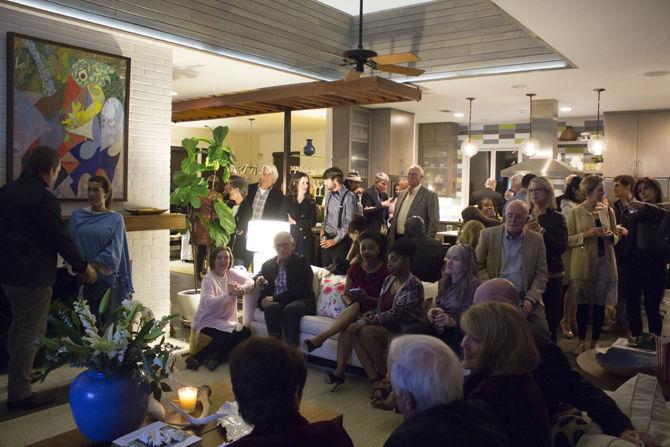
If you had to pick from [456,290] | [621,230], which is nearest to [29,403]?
[456,290]

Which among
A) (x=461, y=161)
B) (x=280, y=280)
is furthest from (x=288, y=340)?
(x=461, y=161)

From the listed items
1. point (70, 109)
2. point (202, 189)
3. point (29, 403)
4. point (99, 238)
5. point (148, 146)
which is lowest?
point (29, 403)

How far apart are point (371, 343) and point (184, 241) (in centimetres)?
649

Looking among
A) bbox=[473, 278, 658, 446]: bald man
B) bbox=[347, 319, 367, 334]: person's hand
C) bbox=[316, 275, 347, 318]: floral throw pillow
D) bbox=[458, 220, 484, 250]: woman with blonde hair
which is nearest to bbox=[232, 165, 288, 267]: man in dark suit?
bbox=[316, 275, 347, 318]: floral throw pillow

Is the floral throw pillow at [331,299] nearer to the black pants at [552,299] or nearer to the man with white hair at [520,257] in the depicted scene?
the man with white hair at [520,257]

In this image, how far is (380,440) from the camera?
3.36 meters

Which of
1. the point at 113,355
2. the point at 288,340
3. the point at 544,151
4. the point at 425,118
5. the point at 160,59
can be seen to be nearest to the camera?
the point at 113,355

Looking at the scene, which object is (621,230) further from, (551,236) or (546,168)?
(546,168)

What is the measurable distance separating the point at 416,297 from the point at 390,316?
22 centimetres

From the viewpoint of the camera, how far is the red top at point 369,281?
4340 mm

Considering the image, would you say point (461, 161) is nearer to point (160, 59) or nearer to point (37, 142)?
point (160, 59)

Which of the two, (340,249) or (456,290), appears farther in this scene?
(340,249)

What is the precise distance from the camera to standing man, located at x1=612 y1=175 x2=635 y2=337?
15.8 feet

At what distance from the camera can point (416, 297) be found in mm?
3980
